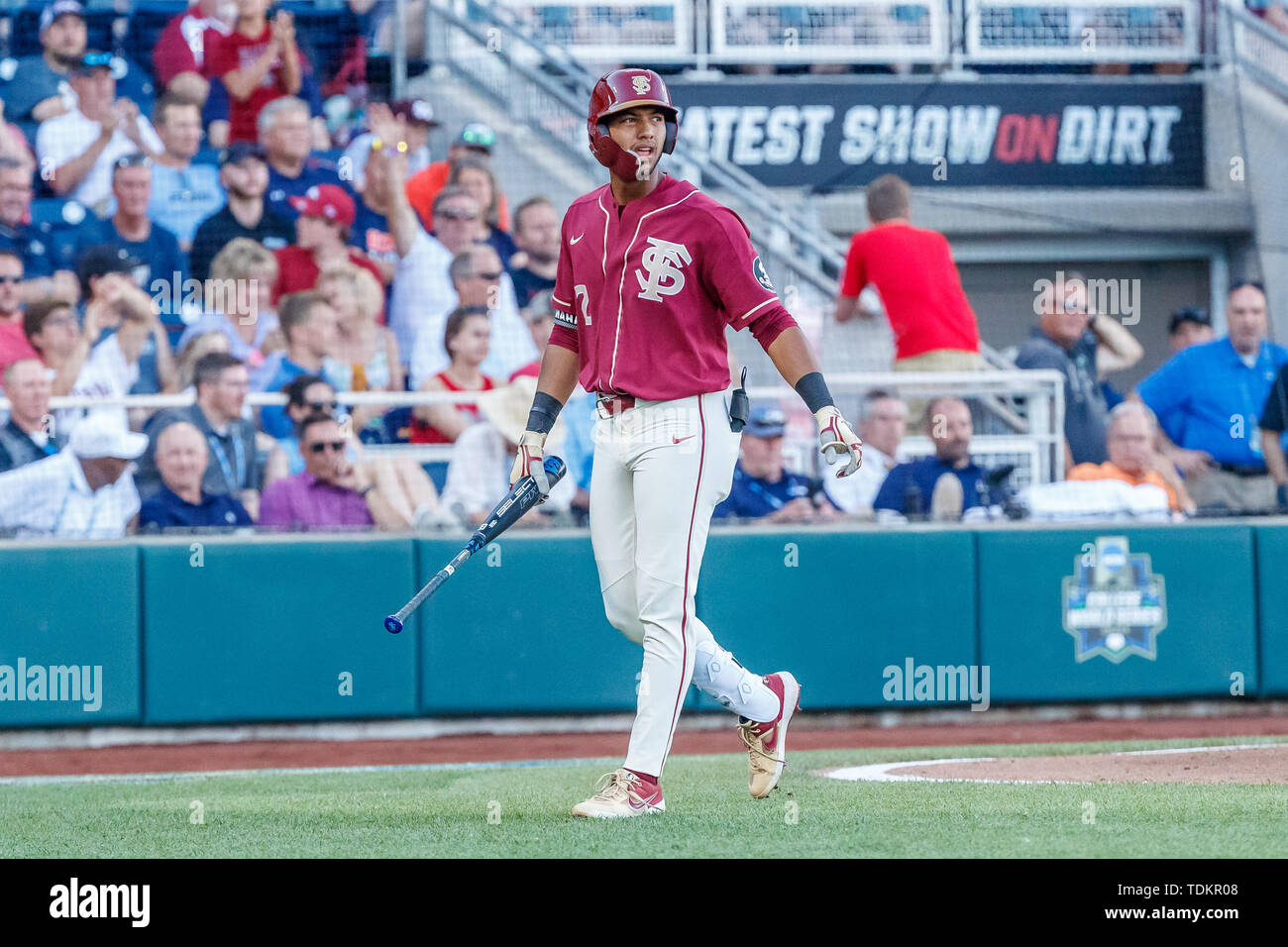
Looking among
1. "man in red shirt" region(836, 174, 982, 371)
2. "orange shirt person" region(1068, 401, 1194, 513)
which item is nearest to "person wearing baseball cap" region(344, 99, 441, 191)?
"man in red shirt" region(836, 174, 982, 371)

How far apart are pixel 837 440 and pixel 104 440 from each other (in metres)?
4.55

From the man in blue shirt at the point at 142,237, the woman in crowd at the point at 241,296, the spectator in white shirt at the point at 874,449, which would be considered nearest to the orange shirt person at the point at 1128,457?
the spectator in white shirt at the point at 874,449

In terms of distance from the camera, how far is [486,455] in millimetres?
7801

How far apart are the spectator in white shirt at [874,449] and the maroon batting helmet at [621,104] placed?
4.02m

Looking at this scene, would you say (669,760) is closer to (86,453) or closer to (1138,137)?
(86,453)

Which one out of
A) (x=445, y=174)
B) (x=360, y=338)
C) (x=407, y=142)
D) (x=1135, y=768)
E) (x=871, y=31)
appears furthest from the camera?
(x=871, y=31)

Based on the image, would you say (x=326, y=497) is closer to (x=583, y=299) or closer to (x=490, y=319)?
(x=490, y=319)

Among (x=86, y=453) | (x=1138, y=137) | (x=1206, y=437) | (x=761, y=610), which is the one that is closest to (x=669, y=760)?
(x=761, y=610)

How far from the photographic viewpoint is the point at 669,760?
6.39 meters

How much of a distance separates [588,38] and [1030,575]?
5.37 meters

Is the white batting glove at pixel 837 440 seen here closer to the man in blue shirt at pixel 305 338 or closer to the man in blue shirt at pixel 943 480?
the man in blue shirt at pixel 943 480

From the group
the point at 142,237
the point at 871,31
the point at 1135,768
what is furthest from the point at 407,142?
the point at 1135,768

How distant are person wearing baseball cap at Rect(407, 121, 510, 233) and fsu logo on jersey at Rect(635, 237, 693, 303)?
4.98 m

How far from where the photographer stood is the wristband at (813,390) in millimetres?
4258
